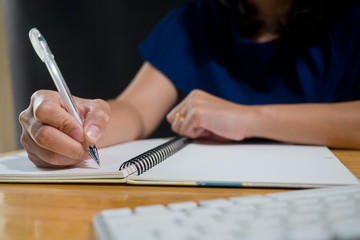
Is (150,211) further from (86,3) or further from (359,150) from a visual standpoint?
(86,3)

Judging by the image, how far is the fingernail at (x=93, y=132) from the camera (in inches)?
17.7

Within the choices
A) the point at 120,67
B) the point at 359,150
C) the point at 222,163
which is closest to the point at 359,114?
the point at 359,150

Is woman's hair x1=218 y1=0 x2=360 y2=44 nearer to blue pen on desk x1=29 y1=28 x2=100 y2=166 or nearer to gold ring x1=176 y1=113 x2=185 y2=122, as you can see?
gold ring x1=176 y1=113 x2=185 y2=122

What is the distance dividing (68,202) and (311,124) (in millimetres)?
493

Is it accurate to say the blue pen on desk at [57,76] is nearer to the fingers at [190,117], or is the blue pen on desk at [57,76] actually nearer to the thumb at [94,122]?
the thumb at [94,122]

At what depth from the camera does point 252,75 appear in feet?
3.29

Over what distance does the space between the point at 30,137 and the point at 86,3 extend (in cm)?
96

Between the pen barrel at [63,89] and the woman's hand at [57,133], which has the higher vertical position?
the pen barrel at [63,89]

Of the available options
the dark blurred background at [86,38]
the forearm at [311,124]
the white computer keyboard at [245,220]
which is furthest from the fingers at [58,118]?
the dark blurred background at [86,38]

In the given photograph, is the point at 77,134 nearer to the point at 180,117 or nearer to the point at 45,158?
the point at 45,158

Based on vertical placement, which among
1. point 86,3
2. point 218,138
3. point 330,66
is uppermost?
point 86,3

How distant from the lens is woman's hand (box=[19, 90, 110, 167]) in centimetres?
46

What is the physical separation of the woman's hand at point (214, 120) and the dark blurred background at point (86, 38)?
67 cm

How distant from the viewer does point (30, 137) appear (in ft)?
1.67
